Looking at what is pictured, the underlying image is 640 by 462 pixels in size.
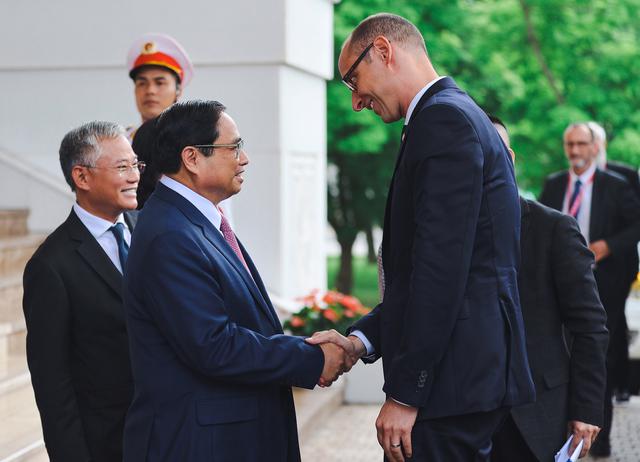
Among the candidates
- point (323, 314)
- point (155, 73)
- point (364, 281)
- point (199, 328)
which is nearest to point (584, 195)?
point (323, 314)

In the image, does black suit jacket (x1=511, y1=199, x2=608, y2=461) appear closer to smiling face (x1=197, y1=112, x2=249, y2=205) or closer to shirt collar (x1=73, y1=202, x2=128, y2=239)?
smiling face (x1=197, y1=112, x2=249, y2=205)

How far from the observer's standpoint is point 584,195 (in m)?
8.08

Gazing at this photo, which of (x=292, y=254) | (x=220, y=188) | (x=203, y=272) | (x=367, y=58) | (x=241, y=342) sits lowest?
(x=292, y=254)

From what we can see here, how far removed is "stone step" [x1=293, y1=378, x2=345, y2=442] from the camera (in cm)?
768

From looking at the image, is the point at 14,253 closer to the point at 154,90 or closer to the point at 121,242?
the point at 154,90

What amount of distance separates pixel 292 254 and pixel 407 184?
6093 mm

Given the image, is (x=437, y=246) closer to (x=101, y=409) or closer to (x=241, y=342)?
(x=241, y=342)

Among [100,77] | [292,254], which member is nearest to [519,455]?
[292,254]

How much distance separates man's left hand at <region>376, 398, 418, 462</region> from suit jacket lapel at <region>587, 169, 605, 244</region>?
500 centimetres

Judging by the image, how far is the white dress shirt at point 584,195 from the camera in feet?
26.3

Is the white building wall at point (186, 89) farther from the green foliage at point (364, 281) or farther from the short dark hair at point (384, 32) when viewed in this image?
the green foliage at point (364, 281)

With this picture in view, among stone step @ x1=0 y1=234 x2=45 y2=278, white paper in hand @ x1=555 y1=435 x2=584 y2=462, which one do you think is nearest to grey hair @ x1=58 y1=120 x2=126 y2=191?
white paper in hand @ x1=555 y1=435 x2=584 y2=462

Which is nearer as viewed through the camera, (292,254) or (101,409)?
(101,409)

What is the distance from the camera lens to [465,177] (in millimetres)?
3184
